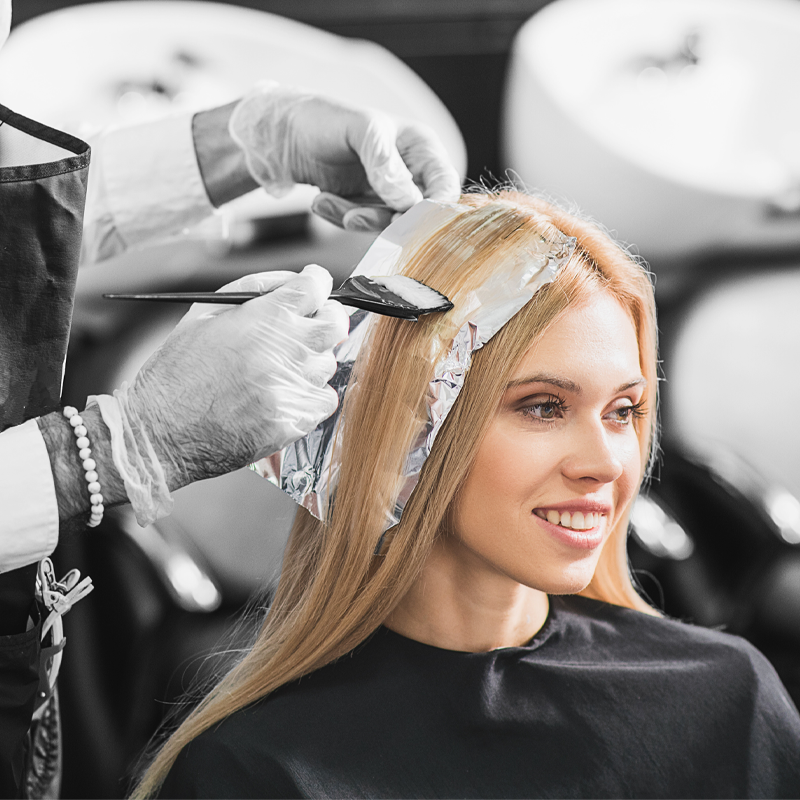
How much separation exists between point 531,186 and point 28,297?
1.58 m

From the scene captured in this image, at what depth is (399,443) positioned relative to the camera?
4.02 ft

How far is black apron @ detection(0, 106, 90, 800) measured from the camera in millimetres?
1061

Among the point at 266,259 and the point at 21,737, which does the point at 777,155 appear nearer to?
the point at 266,259

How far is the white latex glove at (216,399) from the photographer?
103 centimetres

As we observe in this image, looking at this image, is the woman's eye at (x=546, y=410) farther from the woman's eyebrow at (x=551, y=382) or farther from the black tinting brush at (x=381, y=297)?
the black tinting brush at (x=381, y=297)

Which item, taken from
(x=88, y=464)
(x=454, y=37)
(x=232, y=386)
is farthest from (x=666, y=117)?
(x=88, y=464)

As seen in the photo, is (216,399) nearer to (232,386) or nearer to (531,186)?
(232,386)

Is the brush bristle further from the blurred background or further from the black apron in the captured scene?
the blurred background

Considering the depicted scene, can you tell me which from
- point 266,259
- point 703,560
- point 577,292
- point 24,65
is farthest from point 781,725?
point 24,65

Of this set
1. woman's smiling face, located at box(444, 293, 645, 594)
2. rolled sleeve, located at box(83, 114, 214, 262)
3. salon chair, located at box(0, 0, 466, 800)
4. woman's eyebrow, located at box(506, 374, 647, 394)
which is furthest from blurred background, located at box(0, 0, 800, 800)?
woman's eyebrow, located at box(506, 374, 647, 394)

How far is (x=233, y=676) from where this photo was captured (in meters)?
1.35

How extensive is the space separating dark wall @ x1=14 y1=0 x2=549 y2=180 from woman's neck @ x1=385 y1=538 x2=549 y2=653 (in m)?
1.63

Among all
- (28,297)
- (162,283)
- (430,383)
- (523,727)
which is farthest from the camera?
(162,283)

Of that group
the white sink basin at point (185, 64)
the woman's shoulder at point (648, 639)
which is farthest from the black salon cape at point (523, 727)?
the white sink basin at point (185, 64)
